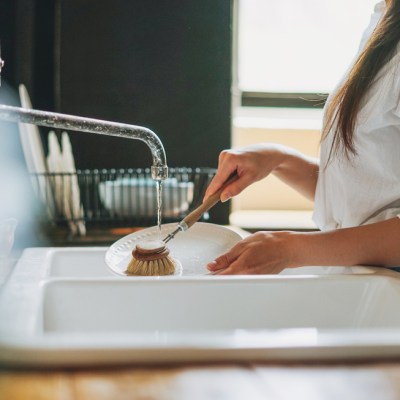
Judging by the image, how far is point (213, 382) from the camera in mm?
411

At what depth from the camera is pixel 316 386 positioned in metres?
0.40

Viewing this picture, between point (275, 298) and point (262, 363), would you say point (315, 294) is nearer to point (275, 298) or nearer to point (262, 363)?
point (275, 298)

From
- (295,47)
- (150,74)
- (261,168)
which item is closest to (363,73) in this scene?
(261,168)

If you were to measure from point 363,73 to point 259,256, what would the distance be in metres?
0.37

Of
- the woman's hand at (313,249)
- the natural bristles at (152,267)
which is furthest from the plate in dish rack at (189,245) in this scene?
the woman's hand at (313,249)

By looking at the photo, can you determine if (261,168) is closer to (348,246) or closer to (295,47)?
(348,246)

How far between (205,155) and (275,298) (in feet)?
3.91

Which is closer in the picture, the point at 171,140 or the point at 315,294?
the point at 315,294

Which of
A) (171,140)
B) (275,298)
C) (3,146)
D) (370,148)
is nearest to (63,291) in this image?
(275,298)

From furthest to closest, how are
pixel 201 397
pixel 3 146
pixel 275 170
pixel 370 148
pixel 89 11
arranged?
pixel 89 11 → pixel 3 146 → pixel 275 170 → pixel 370 148 → pixel 201 397

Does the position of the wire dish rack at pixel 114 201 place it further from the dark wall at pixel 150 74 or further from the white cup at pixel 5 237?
the white cup at pixel 5 237

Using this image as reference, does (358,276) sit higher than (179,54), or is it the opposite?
(179,54)

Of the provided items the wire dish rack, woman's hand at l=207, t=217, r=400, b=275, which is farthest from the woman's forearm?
the wire dish rack

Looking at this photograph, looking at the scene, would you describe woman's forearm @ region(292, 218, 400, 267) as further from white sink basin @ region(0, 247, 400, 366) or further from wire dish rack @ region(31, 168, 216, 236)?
wire dish rack @ region(31, 168, 216, 236)
